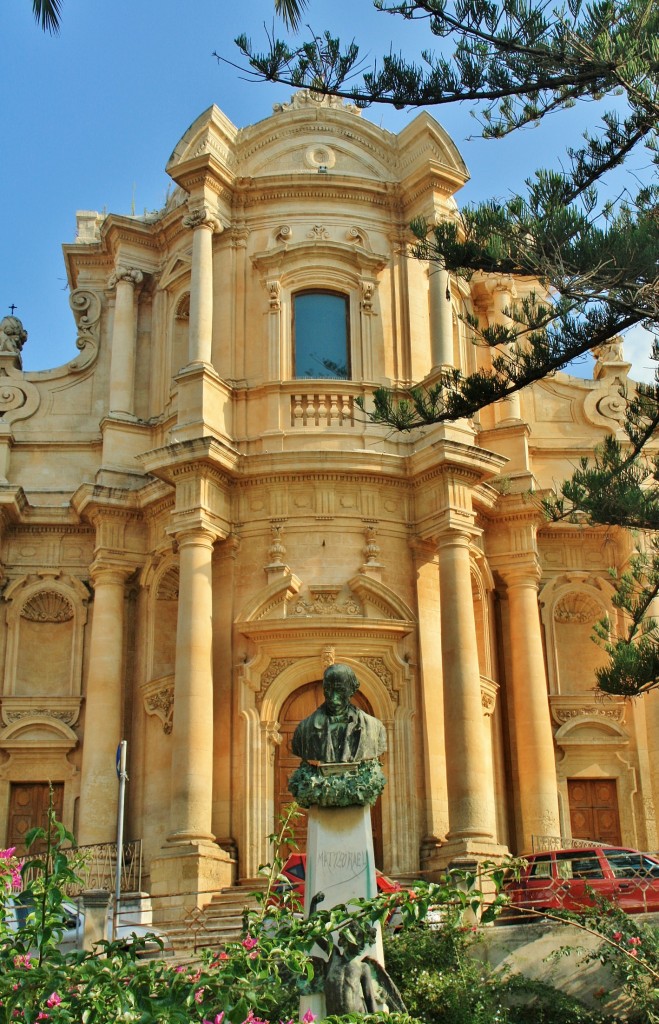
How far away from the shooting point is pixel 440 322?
76.2 ft

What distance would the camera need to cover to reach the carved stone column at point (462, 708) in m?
19.9

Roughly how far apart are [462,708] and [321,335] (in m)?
7.77

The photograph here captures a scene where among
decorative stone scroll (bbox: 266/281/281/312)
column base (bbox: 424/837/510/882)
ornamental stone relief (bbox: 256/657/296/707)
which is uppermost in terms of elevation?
decorative stone scroll (bbox: 266/281/281/312)

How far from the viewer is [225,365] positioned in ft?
76.9

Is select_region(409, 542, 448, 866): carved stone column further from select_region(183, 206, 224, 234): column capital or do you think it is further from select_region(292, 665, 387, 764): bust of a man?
select_region(292, 665, 387, 764): bust of a man

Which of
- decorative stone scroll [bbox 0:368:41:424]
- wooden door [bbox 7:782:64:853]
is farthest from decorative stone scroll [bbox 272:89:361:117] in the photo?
wooden door [bbox 7:782:64:853]

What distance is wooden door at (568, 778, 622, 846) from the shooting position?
925 inches

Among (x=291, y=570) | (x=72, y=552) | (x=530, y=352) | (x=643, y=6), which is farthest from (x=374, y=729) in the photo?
(x=72, y=552)

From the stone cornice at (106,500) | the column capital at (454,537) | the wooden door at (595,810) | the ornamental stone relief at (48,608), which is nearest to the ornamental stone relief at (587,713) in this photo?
the wooden door at (595,810)

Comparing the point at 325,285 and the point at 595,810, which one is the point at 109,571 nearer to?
the point at 325,285

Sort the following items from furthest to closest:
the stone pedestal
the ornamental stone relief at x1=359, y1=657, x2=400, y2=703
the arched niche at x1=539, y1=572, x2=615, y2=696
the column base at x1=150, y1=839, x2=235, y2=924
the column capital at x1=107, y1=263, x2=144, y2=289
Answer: the column capital at x1=107, y1=263, x2=144, y2=289, the arched niche at x1=539, y1=572, x2=615, y2=696, the ornamental stone relief at x1=359, y1=657, x2=400, y2=703, the column base at x1=150, y1=839, x2=235, y2=924, the stone pedestal

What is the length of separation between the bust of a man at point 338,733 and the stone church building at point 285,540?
891 centimetres

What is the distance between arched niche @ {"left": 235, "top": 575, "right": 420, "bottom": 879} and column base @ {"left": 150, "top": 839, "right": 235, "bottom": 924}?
1185 millimetres

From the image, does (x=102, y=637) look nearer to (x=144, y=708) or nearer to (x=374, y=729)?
(x=144, y=708)
